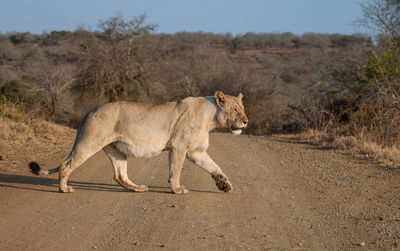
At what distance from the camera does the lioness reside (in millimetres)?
7527

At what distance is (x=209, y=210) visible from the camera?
259 inches

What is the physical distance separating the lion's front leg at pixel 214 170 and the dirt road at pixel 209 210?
0.15 metres

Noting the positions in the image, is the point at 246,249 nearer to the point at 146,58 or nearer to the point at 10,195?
the point at 10,195

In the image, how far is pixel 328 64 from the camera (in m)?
23.0

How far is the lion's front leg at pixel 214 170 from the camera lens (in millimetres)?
7660

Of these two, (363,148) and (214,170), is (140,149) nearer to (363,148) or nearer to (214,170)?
(214,170)

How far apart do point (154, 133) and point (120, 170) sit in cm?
91

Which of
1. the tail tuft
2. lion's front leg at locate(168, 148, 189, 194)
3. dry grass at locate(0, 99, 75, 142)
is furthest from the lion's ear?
dry grass at locate(0, 99, 75, 142)

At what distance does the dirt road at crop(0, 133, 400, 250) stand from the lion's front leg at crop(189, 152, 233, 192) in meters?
0.15

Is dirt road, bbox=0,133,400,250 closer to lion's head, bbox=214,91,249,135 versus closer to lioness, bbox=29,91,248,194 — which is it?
lioness, bbox=29,91,248,194

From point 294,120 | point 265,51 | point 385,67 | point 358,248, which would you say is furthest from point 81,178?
point 265,51

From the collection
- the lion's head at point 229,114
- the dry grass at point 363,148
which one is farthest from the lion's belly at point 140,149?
the dry grass at point 363,148

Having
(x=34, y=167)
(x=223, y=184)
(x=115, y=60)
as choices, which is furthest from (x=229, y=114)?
(x=115, y=60)

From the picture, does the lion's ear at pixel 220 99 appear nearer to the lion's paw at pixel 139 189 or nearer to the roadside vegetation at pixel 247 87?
the lion's paw at pixel 139 189
